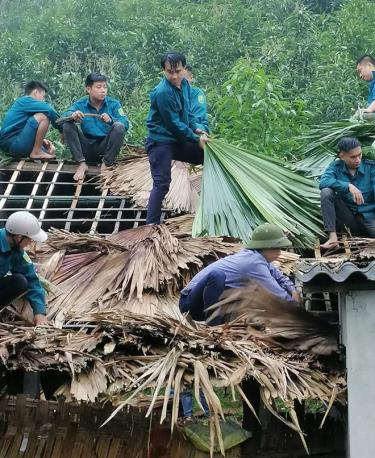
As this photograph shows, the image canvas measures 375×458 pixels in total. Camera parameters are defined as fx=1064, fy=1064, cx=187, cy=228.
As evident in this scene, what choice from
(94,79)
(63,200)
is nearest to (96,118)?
(94,79)

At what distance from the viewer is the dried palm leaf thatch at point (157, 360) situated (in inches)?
206

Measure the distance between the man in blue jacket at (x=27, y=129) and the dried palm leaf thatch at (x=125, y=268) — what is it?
2341 millimetres

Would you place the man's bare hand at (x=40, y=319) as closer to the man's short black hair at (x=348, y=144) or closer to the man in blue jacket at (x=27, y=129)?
the man's short black hair at (x=348, y=144)

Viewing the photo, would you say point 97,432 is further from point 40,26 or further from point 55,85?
point 40,26

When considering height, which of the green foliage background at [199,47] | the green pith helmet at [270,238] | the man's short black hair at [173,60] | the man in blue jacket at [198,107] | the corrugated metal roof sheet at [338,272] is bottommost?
the corrugated metal roof sheet at [338,272]

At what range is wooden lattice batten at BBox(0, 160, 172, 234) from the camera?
8945 mm

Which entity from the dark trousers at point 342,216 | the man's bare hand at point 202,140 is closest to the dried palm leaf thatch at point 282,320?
the dark trousers at point 342,216

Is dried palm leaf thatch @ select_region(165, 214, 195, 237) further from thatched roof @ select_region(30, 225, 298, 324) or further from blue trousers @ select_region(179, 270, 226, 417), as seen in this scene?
blue trousers @ select_region(179, 270, 226, 417)

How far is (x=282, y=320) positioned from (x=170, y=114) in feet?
9.20

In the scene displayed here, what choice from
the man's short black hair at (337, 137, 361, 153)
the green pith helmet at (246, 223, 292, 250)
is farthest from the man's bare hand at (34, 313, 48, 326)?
the man's short black hair at (337, 137, 361, 153)

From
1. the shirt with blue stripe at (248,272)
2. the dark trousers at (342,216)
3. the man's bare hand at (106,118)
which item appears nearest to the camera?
the shirt with blue stripe at (248,272)

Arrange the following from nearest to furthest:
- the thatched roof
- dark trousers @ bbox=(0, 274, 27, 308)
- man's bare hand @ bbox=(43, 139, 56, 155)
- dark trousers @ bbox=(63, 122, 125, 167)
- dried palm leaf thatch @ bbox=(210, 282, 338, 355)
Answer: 1. dried palm leaf thatch @ bbox=(210, 282, 338, 355)
2. dark trousers @ bbox=(0, 274, 27, 308)
3. the thatched roof
4. dark trousers @ bbox=(63, 122, 125, 167)
5. man's bare hand @ bbox=(43, 139, 56, 155)

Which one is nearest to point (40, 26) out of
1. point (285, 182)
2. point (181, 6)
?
point (181, 6)

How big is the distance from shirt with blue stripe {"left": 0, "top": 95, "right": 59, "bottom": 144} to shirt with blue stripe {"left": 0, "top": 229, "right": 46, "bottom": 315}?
366 centimetres
